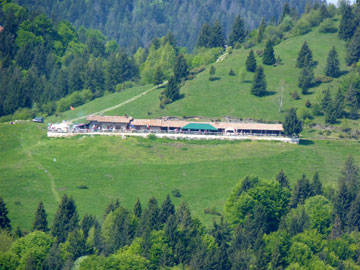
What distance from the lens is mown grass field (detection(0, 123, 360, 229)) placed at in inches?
5236

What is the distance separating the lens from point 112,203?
411ft

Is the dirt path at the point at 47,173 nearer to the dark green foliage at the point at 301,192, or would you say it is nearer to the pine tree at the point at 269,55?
the dark green foliage at the point at 301,192

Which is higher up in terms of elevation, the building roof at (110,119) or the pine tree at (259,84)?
the pine tree at (259,84)

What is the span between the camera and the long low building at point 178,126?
155125mm

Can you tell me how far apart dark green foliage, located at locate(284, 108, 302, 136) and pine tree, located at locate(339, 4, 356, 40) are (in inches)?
2103

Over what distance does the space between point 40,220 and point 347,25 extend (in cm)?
10799

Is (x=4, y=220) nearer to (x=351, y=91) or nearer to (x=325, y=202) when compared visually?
(x=325, y=202)

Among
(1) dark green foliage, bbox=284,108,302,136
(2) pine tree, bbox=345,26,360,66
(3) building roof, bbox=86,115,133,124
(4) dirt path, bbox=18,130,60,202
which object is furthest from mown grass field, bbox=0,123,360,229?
(2) pine tree, bbox=345,26,360,66

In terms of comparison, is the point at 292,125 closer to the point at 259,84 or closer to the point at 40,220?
the point at 259,84

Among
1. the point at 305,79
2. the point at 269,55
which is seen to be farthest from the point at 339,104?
the point at 269,55

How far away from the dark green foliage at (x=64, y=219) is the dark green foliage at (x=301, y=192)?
116ft

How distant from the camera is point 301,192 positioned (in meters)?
131

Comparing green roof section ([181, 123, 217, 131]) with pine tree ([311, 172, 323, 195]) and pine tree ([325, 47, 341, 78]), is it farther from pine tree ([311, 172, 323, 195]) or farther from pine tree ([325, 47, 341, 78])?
pine tree ([325, 47, 341, 78])

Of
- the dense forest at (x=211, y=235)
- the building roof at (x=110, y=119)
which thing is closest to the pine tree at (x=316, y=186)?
the dense forest at (x=211, y=235)
